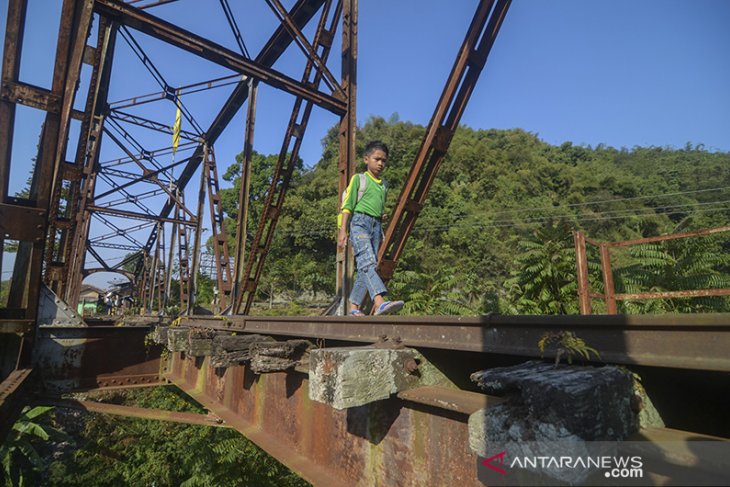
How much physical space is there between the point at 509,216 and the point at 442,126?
3643 cm

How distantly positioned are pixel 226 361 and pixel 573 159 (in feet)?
209

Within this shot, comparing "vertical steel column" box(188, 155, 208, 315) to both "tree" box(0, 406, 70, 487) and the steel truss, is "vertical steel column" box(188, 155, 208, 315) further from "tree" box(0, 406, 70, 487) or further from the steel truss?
"tree" box(0, 406, 70, 487)

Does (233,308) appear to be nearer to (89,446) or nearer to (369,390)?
(369,390)

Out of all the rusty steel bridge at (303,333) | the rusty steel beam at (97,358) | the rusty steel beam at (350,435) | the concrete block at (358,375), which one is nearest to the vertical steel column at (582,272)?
the rusty steel bridge at (303,333)

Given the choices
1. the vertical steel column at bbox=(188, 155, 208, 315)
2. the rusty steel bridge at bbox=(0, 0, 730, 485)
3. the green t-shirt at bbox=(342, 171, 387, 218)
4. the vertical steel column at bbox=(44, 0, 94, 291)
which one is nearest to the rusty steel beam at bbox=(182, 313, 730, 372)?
the rusty steel bridge at bbox=(0, 0, 730, 485)

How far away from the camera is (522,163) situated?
47969mm

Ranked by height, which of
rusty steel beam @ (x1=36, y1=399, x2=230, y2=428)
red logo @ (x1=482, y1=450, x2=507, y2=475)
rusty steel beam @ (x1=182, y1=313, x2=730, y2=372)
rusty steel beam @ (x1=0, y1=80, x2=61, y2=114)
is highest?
rusty steel beam @ (x1=0, y1=80, x2=61, y2=114)

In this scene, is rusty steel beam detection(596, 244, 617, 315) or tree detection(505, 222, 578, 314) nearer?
rusty steel beam detection(596, 244, 617, 315)

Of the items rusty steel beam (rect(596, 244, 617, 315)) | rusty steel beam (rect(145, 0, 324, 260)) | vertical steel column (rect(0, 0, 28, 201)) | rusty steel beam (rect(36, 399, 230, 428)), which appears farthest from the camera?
rusty steel beam (rect(145, 0, 324, 260))

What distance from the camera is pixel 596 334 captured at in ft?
4.58

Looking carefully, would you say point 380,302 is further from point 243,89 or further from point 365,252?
point 243,89

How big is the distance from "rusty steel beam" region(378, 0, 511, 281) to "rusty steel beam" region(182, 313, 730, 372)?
1916 millimetres

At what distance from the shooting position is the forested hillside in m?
9.48

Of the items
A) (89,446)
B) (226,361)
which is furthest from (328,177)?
(226,361)
